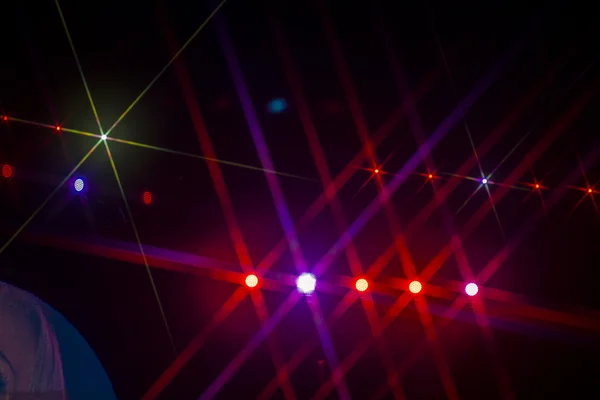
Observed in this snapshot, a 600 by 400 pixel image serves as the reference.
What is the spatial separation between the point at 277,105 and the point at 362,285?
40.3 inches

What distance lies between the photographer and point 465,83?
262 cm

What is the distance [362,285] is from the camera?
263 cm

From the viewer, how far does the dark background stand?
242 centimetres

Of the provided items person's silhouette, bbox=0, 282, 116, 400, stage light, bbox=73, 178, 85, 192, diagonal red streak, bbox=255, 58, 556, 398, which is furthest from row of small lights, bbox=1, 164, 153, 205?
person's silhouette, bbox=0, 282, 116, 400

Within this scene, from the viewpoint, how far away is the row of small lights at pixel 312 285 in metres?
2.61

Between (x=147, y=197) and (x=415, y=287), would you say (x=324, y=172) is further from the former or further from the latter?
(x=147, y=197)

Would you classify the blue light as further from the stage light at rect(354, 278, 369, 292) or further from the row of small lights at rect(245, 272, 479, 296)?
the stage light at rect(354, 278, 369, 292)

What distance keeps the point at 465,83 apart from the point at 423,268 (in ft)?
3.25

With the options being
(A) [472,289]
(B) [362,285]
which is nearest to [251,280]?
(B) [362,285]

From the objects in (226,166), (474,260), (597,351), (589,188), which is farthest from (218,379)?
(589,188)

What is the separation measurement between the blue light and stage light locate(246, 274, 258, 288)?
86cm

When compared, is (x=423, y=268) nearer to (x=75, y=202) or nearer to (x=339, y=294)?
(x=339, y=294)

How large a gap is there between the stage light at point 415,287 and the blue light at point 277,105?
1125 millimetres

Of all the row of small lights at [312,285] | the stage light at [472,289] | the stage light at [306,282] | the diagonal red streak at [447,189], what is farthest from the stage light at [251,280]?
the stage light at [472,289]
